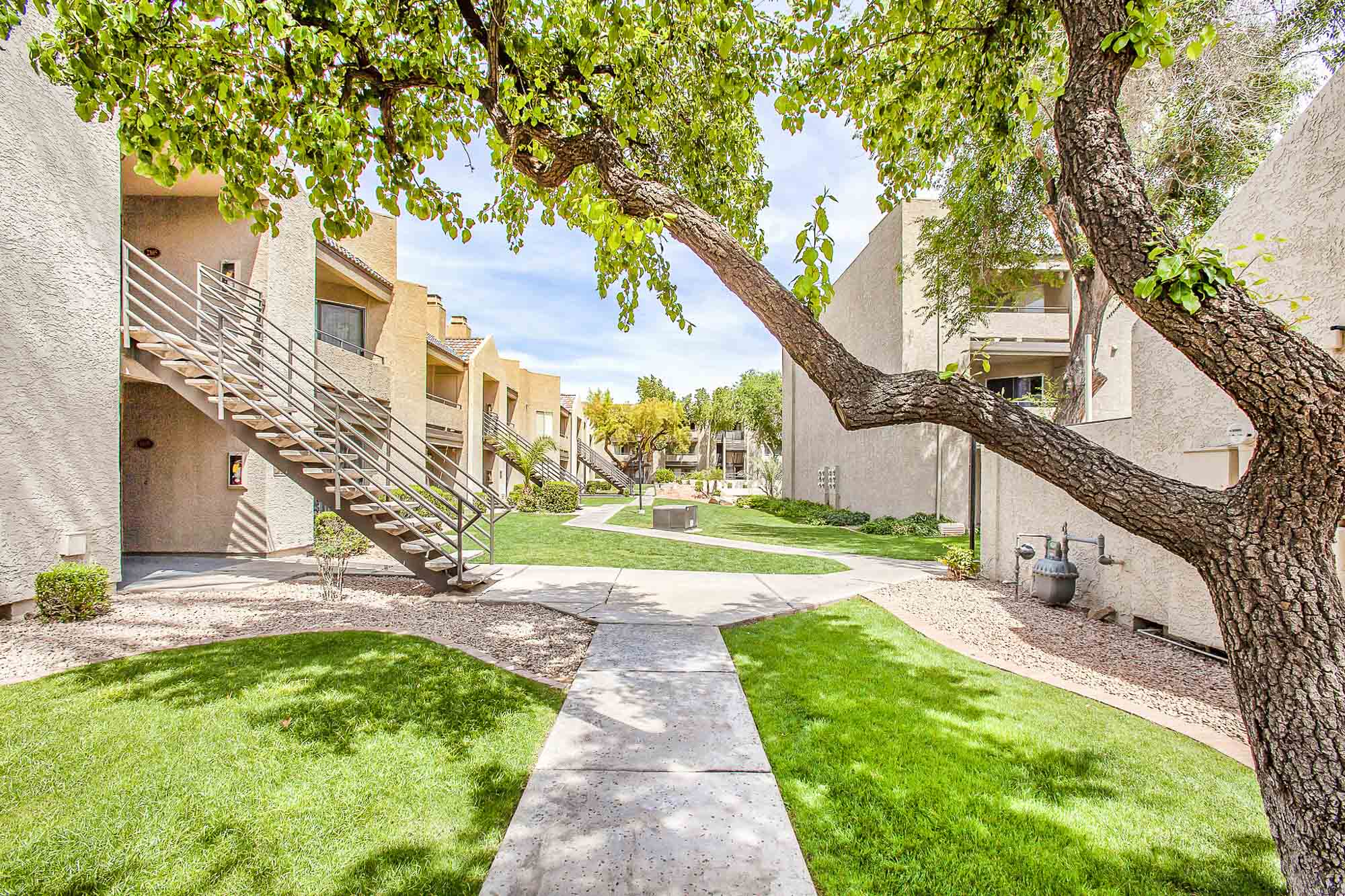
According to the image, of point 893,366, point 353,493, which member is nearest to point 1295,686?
point 353,493

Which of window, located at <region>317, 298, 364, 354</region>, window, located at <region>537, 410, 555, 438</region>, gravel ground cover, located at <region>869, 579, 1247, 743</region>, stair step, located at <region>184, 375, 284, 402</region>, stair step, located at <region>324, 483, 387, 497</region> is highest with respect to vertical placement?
window, located at <region>317, 298, 364, 354</region>

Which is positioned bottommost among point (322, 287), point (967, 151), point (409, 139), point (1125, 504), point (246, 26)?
point (1125, 504)

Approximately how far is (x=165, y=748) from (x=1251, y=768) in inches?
257

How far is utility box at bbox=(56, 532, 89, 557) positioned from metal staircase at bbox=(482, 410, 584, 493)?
59.6 ft

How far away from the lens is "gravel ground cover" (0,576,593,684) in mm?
5133

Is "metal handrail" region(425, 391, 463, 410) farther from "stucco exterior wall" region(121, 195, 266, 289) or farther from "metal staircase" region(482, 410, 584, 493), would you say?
"stucco exterior wall" region(121, 195, 266, 289)

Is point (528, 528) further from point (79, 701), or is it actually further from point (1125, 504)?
point (1125, 504)

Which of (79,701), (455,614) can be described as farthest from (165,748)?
(455,614)

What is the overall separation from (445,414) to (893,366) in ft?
50.4

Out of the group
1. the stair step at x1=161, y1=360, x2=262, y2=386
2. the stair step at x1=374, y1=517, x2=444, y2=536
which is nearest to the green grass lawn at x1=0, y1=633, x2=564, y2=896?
the stair step at x1=374, y1=517, x2=444, y2=536

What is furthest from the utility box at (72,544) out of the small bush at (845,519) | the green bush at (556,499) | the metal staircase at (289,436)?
the small bush at (845,519)

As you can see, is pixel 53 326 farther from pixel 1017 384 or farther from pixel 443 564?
pixel 1017 384

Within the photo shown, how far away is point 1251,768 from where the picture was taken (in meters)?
3.46

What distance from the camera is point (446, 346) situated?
2258 centimetres
